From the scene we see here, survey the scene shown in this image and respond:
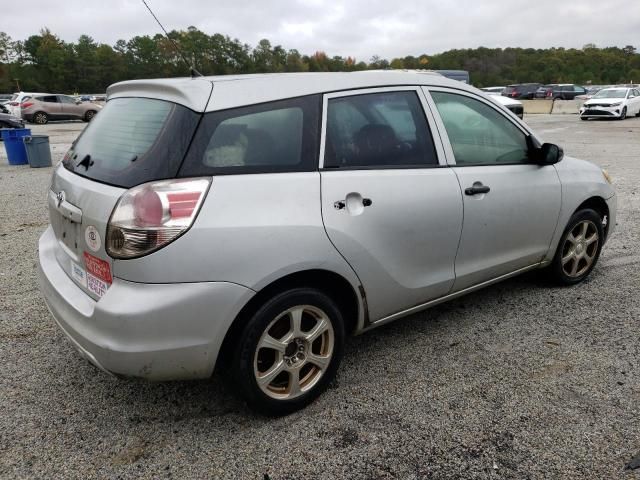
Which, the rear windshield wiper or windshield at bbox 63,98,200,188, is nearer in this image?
windshield at bbox 63,98,200,188

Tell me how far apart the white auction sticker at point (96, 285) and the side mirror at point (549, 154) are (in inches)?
113

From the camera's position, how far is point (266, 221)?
223cm

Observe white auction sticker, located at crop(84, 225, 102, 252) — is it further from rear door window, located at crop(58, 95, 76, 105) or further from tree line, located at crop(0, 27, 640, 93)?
tree line, located at crop(0, 27, 640, 93)

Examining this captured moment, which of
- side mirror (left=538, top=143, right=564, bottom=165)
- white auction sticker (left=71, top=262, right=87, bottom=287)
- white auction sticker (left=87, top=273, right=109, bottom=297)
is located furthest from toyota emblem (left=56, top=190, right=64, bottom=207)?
side mirror (left=538, top=143, right=564, bottom=165)

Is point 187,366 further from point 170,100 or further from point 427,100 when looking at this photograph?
point 427,100

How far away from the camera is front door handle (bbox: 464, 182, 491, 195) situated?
3.04 meters

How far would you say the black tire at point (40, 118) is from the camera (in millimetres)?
25828

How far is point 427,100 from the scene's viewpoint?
3021 mm

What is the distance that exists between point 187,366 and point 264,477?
0.57 m

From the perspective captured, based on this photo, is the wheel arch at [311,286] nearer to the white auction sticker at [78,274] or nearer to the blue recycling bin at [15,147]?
the white auction sticker at [78,274]

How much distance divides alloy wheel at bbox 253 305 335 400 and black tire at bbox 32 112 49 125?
92.3 ft

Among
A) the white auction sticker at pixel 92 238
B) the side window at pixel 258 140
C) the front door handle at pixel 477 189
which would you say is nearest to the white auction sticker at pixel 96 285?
the white auction sticker at pixel 92 238

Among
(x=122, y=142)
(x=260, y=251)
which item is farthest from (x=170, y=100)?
(x=260, y=251)

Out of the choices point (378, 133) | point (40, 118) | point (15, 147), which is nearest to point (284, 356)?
point (378, 133)
